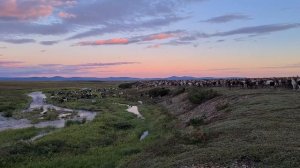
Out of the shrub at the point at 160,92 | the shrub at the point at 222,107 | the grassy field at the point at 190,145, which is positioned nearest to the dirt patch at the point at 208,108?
the shrub at the point at 222,107

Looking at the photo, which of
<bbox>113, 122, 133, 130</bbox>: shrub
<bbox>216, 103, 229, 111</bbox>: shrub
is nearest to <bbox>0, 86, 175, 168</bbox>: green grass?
<bbox>113, 122, 133, 130</bbox>: shrub

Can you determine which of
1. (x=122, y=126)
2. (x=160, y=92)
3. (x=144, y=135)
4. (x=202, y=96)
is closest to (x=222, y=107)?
(x=144, y=135)

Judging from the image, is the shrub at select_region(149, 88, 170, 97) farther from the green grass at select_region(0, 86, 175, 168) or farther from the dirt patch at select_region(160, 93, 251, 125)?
the green grass at select_region(0, 86, 175, 168)

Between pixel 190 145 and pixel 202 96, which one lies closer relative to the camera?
pixel 190 145

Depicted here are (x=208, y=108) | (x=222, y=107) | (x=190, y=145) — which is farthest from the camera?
(x=208, y=108)

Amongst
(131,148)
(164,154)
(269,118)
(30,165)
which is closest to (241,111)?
(269,118)

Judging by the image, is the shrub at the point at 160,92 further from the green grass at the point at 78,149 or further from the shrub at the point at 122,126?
the green grass at the point at 78,149

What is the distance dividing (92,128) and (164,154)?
50.6ft

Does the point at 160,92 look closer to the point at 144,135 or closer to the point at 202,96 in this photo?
the point at 202,96

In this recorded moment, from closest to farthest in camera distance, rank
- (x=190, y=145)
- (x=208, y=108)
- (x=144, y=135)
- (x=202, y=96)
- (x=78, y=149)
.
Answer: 1. (x=190, y=145)
2. (x=78, y=149)
3. (x=144, y=135)
4. (x=208, y=108)
5. (x=202, y=96)

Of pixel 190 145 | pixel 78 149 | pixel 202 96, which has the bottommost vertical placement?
pixel 78 149

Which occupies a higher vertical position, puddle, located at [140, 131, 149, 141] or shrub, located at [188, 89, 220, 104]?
shrub, located at [188, 89, 220, 104]

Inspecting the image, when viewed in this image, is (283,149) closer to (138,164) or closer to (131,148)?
(138,164)

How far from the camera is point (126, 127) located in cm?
3575
